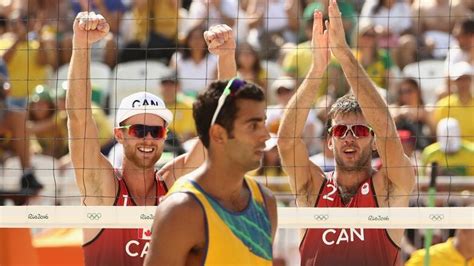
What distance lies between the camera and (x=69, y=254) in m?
8.20

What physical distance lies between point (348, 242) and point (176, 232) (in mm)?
2127

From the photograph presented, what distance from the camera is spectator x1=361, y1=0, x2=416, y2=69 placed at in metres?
10.9

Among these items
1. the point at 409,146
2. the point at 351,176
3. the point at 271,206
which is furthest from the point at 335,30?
the point at 409,146

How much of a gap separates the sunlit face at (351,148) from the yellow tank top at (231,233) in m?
1.74

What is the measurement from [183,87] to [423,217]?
519 centimetres

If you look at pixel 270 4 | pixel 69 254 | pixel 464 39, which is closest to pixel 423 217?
pixel 69 254

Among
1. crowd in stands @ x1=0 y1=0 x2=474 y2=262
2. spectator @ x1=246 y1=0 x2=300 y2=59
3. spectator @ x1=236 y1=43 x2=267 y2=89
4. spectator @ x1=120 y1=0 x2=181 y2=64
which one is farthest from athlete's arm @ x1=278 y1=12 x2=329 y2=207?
spectator @ x1=120 y1=0 x2=181 y2=64

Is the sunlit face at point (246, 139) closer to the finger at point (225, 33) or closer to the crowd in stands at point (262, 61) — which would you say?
the finger at point (225, 33)

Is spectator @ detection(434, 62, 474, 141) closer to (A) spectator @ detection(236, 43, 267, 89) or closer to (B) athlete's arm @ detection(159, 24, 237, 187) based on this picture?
(A) spectator @ detection(236, 43, 267, 89)

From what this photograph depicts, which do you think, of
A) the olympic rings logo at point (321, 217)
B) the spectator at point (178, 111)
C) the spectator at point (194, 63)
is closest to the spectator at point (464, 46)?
the spectator at point (194, 63)

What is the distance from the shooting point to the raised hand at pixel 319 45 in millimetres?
6084

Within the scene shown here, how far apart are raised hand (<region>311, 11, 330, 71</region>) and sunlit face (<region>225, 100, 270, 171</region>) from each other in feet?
6.71

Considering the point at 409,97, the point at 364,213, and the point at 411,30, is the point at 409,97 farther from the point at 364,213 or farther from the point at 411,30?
the point at 364,213

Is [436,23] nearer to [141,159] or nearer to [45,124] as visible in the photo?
[45,124]
